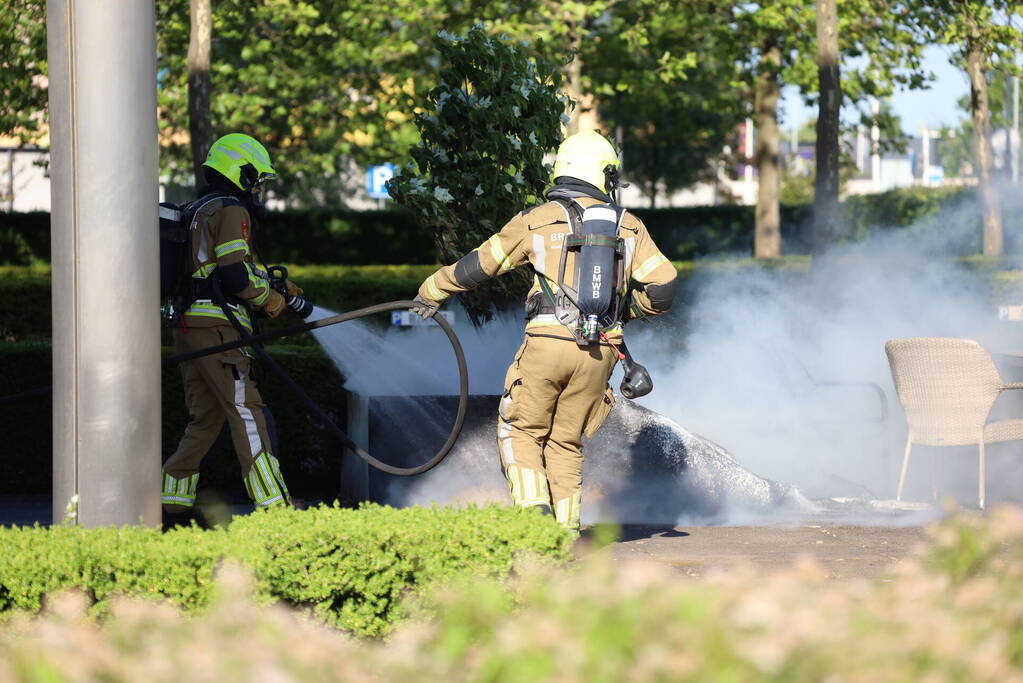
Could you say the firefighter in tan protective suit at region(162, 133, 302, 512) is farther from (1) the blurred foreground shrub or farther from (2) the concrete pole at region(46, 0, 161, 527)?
(1) the blurred foreground shrub

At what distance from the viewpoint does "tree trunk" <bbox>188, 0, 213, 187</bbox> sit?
38.5 feet

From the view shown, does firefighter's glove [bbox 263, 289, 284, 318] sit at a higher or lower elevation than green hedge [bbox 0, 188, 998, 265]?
lower

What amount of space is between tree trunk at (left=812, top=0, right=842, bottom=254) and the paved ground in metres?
6.30

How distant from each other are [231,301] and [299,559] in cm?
225

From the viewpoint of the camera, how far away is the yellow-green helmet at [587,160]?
5.57 meters

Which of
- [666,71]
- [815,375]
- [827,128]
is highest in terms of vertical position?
[666,71]

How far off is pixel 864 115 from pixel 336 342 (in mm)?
15104

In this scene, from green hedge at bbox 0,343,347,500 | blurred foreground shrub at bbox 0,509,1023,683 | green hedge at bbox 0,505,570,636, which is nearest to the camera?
blurred foreground shrub at bbox 0,509,1023,683

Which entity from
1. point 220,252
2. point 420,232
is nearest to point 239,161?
point 220,252

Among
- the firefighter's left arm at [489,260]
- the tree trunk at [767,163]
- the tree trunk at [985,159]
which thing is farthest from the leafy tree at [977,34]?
the firefighter's left arm at [489,260]

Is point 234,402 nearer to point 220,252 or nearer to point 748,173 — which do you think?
point 220,252

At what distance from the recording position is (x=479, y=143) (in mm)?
7207

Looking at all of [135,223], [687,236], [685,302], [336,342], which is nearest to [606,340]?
[135,223]

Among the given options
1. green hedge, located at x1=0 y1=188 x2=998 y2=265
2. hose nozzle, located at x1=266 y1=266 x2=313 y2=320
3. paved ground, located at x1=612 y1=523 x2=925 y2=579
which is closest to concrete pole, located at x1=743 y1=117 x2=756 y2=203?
green hedge, located at x1=0 y1=188 x2=998 y2=265
